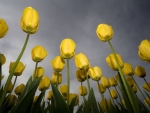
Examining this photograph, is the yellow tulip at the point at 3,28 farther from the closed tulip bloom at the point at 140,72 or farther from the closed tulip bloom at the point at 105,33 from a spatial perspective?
the closed tulip bloom at the point at 140,72

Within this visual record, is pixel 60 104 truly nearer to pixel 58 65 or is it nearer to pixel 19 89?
pixel 58 65

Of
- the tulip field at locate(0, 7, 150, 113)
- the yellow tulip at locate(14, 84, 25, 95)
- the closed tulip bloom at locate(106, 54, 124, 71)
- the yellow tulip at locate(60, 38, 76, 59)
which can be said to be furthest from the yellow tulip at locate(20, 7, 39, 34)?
the yellow tulip at locate(14, 84, 25, 95)

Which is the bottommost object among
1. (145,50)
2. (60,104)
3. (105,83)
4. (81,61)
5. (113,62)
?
(60,104)

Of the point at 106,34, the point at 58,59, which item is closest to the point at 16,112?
the point at 106,34

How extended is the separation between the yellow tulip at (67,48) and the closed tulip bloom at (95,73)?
529mm

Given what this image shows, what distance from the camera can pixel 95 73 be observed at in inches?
85.7

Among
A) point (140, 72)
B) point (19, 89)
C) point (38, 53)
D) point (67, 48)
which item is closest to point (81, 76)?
point (67, 48)

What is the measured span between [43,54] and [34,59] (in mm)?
157

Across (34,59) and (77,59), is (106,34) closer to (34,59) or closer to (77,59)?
(77,59)

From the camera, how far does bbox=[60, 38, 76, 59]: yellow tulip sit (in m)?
1.79

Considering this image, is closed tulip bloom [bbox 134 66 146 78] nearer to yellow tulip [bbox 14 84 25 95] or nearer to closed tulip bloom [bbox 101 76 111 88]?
closed tulip bloom [bbox 101 76 111 88]

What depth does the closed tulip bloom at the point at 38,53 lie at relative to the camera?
195 cm

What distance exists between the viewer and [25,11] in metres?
1.51

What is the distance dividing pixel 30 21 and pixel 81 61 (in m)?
0.84
